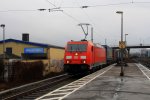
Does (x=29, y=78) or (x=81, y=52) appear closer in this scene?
(x=29, y=78)

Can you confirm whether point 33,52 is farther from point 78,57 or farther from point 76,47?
point 78,57

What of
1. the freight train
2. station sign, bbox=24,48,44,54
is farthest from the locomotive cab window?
station sign, bbox=24,48,44,54

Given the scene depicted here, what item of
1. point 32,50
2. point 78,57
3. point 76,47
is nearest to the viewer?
point 78,57

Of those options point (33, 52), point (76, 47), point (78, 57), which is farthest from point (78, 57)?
point (33, 52)

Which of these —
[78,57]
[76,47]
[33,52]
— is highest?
[76,47]

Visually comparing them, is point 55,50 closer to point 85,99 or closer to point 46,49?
point 46,49

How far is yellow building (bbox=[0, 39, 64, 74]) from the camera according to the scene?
4294 cm

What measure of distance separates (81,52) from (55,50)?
13.6m

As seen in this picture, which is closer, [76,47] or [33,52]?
[76,47]

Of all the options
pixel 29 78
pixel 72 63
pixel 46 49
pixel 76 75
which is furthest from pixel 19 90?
pixel 46 49

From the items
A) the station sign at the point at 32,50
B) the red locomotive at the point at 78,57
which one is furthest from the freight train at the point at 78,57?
the station sign at the point at 32,50

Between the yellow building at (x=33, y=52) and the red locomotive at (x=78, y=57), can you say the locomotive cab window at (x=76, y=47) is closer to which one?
the red locomotive at (x=78, y=57)

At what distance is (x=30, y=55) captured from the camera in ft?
151

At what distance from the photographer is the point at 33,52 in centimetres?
4597
